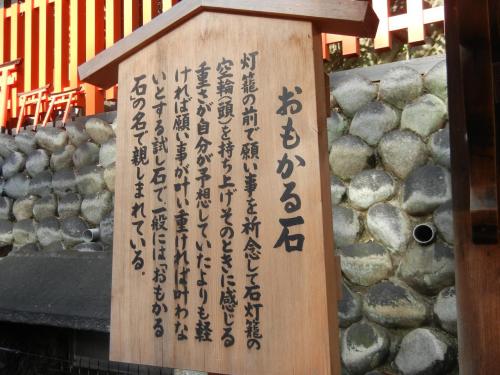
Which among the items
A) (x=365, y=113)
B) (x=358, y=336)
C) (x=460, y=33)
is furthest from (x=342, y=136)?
(x=460, y=33)

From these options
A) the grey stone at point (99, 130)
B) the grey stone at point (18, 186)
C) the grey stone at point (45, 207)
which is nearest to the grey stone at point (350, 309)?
the grey stone at point (99, 130)

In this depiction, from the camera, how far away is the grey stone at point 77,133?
6578 millimetres

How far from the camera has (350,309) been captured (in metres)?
4.54

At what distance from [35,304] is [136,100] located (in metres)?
3.12

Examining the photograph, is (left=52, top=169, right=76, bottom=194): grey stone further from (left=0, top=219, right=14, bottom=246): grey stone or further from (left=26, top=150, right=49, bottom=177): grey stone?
(left=0, top=219, right=14, bottom=246): grey stone

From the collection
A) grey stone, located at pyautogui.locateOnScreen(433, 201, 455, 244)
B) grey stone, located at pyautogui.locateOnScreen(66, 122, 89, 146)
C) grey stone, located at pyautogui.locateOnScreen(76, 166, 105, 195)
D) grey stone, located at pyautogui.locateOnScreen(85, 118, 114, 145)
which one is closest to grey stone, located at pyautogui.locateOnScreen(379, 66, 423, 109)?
grey stone, located at pyautogui.locateOnScreen(433, 201, 455, 244)

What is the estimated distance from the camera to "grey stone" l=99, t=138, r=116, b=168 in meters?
6.20

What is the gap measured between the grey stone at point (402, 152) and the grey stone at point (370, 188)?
102mm

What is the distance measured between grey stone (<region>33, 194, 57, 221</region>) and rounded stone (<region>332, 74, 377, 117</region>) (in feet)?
12.4

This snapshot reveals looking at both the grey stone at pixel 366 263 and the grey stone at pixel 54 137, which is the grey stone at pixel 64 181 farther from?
the grey stone at pixel 366 263

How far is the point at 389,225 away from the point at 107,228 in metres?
3.16

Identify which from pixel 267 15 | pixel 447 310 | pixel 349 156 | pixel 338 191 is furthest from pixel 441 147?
pixel 267 15

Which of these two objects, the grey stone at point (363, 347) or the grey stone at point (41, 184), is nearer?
the grey stone at point (363, 347)

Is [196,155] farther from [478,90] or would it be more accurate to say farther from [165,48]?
[478,90]
